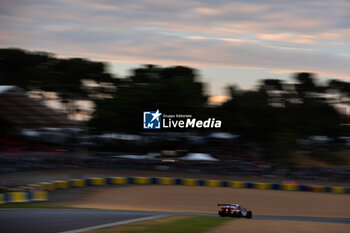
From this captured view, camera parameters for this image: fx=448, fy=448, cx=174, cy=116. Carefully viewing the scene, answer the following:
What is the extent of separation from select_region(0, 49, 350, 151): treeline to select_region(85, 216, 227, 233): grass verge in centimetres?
3007

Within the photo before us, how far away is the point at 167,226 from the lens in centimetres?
1380

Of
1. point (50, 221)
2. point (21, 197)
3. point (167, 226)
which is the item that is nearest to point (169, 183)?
point (21, 197)

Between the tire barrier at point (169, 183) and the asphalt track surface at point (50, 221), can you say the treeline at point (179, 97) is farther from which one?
the asphalt track surface at point (50, 221)

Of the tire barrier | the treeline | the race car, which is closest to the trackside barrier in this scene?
the tire barrier

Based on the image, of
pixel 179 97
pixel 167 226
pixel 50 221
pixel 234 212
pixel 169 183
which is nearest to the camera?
pixel 167 226

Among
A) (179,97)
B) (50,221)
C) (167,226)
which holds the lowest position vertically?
(167,226)

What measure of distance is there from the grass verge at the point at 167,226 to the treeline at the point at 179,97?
30.1 m

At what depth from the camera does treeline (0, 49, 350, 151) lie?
151 ft

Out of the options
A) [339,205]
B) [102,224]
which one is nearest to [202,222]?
[102,224]

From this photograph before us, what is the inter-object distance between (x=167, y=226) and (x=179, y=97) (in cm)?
3187

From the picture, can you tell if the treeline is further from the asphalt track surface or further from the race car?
the asphalt track surface

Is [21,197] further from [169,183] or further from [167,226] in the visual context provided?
[169,183]

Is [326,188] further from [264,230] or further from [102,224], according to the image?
[102,224]

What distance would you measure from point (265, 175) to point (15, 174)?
18.5m
